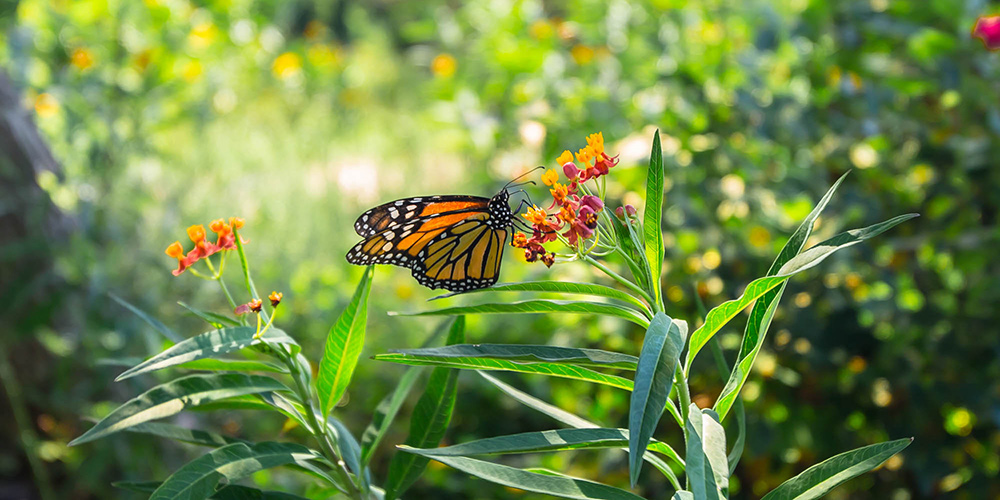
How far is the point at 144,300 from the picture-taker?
2.01 meters

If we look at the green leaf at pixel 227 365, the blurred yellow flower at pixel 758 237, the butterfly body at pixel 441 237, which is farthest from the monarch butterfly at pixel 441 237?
the blurred yellow flower at pixel 758 237

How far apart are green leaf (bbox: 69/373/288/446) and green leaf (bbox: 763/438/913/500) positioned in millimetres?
467

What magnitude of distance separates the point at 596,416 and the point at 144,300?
126cm

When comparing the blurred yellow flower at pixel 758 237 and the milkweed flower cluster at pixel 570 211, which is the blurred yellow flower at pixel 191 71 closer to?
the blurred yellow flower at pixel 758 237

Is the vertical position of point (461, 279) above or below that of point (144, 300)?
above

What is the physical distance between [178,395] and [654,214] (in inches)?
18.4

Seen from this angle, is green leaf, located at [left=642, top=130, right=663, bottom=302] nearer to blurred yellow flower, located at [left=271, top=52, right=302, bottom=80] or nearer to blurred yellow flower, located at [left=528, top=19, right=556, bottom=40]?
blurred yellow flower, located at [left=528, top=19, right=556, bottom=40]

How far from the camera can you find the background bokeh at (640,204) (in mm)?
1679

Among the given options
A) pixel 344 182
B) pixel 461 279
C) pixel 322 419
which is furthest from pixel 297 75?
pixel 322 419

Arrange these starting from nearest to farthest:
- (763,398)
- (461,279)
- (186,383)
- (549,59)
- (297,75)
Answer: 1. (186,383)
2. (461,279)
3. (763,398)
4. (549,59)
5. (297,75)

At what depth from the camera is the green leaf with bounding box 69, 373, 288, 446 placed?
24.2 inches

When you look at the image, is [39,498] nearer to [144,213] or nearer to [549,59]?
[144,213]

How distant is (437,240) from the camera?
1.16m

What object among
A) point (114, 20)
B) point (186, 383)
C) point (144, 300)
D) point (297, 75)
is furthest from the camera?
point (297, 75)
